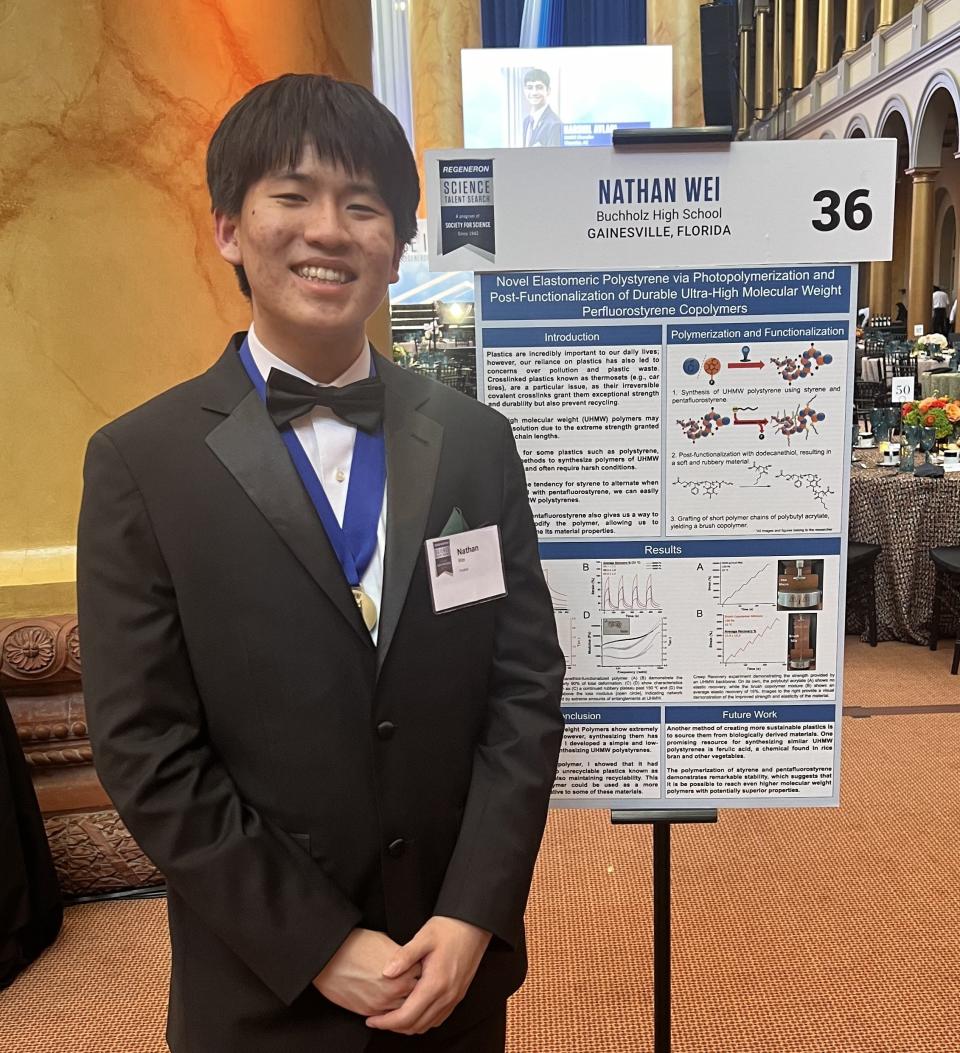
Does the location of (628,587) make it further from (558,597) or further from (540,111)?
(540,111)

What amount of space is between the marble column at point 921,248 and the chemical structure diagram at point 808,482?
17.9 m

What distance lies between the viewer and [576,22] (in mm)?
9836

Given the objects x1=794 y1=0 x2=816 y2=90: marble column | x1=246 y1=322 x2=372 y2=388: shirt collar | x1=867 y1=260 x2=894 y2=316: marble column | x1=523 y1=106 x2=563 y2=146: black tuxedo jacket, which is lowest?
x1=246 y1=322 x2=372 y2=388: shirt collar

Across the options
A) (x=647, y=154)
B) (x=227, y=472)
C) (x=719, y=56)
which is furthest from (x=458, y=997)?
(x=719, y=56)

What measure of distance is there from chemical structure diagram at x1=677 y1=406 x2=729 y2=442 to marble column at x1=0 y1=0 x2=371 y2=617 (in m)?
1.49

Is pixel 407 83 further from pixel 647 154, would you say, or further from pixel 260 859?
pixel 260 859

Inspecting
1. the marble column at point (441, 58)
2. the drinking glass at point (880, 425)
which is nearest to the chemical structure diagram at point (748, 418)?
the drinking glass at point (880, 425)

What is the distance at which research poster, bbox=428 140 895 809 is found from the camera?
4.60 feet

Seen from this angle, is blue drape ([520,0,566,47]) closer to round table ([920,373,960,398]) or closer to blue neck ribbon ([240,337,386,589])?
round table ([920,373,960,398])

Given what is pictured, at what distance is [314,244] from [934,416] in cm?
440

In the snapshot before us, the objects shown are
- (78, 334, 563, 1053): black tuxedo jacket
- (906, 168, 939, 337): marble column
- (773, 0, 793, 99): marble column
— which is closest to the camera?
(78, 334, 563, 1053): black tuxedo jacket

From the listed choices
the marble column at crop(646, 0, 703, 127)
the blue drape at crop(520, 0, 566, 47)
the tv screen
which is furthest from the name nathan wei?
the blue drape at crop(520, 0, 566, 47)

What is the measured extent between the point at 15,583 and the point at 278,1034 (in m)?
1.69

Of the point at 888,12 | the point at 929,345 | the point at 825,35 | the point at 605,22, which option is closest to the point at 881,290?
the point at 888,12
